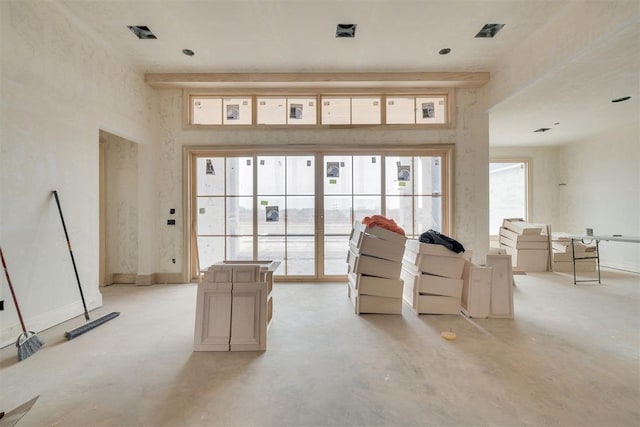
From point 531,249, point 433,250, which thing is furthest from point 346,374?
point 531,249

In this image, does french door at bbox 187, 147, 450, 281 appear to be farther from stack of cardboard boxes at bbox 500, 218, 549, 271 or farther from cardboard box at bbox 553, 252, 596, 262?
cardboard box at bbox 553, 252, 596, 262

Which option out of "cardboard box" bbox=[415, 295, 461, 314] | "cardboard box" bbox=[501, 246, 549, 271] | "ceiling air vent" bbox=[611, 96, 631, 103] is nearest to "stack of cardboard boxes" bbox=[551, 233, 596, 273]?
"cardboard box" bbox=[501, 246, 549, 271]

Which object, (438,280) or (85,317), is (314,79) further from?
(85,317)

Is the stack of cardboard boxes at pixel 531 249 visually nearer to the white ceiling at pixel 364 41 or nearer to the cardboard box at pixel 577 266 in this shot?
the cardboard box at pixel 577 266

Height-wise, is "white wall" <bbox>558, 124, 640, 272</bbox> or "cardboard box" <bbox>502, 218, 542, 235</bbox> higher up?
"white wall" <bbox>558, 124, 640, 272</bbox>

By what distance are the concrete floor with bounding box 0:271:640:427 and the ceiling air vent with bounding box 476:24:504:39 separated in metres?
3.40

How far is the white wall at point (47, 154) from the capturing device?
225 cm

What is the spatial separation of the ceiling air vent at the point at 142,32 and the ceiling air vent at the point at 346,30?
230 cm

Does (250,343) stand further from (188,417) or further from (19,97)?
(19,97)

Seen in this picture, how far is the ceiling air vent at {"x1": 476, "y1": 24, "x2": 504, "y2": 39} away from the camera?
9.48ft

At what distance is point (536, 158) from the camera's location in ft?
20.7

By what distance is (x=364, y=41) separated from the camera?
3.13 metres

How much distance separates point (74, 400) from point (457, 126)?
212 inches

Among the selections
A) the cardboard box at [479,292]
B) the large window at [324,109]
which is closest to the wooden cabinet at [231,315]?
the cardboard box at [479,292]
